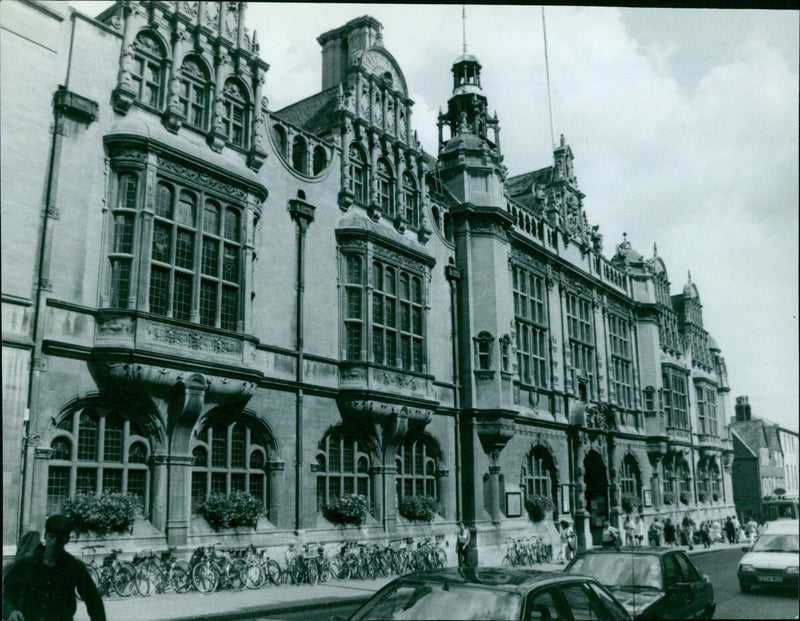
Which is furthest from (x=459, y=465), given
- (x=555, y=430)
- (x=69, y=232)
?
(x=69, y=232)

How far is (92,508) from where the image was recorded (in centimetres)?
1432

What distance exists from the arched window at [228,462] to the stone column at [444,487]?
801 cm

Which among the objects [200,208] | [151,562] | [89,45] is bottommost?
[151,562]

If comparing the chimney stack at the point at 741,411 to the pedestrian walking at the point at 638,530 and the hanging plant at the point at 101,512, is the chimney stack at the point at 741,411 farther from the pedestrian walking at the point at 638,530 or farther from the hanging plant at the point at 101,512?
the hanging plant at the point at 101,512

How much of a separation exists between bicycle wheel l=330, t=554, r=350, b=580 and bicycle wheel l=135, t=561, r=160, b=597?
5.58 metres

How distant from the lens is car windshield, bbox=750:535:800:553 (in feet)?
41.0

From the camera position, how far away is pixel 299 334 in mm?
20422

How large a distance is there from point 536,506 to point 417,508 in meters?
7.67

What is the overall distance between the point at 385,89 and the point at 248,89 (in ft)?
22.6

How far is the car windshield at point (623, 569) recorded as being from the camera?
Answer: 964 centimetres

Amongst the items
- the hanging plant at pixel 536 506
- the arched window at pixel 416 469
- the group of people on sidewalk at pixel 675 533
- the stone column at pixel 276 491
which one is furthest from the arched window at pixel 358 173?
the group of people on sidewalk at pixel 675 533

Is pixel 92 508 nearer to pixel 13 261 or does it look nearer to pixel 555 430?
pixel 13 261

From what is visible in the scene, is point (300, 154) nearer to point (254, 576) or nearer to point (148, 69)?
point (148, 69)

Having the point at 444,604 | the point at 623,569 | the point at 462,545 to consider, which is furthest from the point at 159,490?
the point at 462,545
